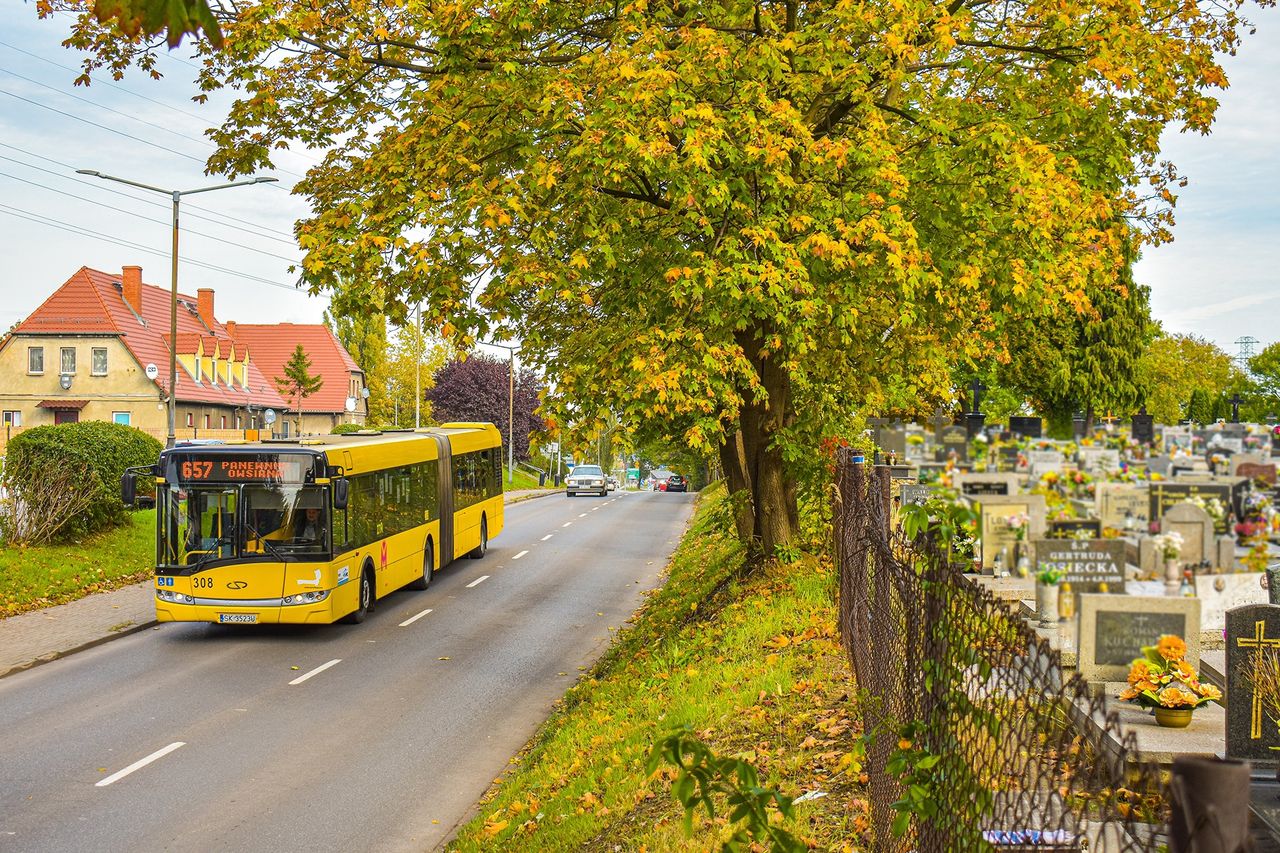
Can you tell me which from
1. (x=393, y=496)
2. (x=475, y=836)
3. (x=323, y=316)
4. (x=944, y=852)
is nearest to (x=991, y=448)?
(x=944, y=852)

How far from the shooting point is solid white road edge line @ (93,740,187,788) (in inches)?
407

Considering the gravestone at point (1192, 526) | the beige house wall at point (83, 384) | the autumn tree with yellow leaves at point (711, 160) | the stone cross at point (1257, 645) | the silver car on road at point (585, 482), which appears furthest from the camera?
the silver car on road at point (585, 482)

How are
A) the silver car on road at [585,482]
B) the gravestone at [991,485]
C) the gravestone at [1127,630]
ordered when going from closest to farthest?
the gravestone at [991,485] → the gravestone at [1127,630] → the silver car on road at [585,482]

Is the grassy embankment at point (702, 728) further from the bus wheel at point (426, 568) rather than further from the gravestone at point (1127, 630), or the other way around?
the bus wheel at point (426, 568)

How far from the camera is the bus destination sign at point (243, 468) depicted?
16.8m

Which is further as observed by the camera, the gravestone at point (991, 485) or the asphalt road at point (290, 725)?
the asphalt road at point (290, 725)

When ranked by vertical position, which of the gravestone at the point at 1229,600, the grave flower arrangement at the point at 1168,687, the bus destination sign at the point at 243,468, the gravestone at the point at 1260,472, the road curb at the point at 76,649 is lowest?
the road curb at the point at 76,649

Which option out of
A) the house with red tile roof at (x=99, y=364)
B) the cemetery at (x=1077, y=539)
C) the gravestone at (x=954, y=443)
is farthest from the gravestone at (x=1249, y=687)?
the house with red tile roof at (x=99, y=364)

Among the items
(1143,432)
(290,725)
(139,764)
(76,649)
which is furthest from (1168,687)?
(76,649)

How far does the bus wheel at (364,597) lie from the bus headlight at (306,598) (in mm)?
1627

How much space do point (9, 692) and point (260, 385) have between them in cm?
5766

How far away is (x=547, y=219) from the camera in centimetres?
1223

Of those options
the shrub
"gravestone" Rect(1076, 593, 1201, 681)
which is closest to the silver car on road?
the shrub

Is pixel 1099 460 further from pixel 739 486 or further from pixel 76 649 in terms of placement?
pixel 76 649
